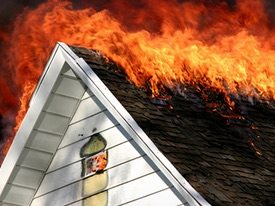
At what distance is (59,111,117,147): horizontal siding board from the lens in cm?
1334

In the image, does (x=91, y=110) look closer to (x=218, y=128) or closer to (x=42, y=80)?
(x=42, y=80)

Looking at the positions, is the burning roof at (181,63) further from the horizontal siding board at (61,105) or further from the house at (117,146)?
the horizontal siding board at (61,105)

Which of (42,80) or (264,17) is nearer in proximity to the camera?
(42,80)

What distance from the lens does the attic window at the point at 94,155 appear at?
524 inches

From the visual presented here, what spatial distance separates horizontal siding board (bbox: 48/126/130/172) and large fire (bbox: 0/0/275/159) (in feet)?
3.73

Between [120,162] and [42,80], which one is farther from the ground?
[42,80]

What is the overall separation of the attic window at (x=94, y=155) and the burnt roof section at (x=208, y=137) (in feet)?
2.31

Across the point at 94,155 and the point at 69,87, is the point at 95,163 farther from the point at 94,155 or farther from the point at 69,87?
the point at 69,87

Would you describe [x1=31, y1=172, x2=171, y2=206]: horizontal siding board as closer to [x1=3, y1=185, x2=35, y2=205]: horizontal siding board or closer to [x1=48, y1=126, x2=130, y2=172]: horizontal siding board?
[x1=3, y1=185, x2=35, y2=205]: horizontal siding board

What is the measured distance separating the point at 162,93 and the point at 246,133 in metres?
1.33

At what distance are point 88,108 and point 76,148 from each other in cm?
57

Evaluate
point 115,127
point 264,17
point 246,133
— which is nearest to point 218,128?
point 246,133

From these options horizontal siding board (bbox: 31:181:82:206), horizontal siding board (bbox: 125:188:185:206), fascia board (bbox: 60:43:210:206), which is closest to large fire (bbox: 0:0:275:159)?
fascia board (bbox: 60:43:210:206)

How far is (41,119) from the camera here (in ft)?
44.8
